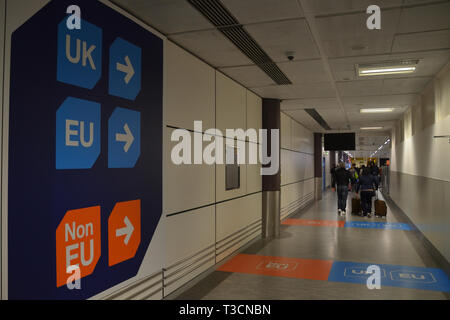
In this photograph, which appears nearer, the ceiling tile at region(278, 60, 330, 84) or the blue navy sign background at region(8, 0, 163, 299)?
the blue navy sign background at region(8, 0, 163, 299)

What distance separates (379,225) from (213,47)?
6682 millimetres

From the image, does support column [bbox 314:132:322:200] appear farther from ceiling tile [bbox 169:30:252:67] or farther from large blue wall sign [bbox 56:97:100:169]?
large blue wall sign [bbox 56:97:100:169]

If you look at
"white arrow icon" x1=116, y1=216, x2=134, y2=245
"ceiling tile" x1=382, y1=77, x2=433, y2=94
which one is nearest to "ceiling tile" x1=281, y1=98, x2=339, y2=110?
"ceiling tile" x1=382, y1=77, x2=433, y2=94

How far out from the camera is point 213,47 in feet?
14.5

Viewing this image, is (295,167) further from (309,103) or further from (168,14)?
(168,14)

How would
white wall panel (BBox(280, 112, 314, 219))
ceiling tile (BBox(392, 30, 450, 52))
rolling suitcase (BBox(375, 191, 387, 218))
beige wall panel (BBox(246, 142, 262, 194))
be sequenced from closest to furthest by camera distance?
1. ceiling tile (BBox(392, 30, 450, 52))
2. beige wall panel (BBox(246, 142, 262, 194))
3. white wall panel (BBox(280, 112, 314, 219))
4. rolling suitcase (BBox(375, 191, 387, 218))

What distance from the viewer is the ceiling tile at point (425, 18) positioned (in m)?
3.31

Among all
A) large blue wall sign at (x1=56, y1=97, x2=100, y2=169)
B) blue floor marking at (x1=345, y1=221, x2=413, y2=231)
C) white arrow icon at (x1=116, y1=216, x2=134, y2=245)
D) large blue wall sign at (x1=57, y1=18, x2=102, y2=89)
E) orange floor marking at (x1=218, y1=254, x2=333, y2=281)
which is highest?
large blue wall sign at (x1=57, y1=18, x2=102, y2=89)

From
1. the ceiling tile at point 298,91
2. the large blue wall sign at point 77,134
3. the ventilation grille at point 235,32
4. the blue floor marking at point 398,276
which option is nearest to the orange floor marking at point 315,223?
the ceiling tile at point 298,91

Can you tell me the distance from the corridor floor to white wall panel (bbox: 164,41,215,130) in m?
2.04

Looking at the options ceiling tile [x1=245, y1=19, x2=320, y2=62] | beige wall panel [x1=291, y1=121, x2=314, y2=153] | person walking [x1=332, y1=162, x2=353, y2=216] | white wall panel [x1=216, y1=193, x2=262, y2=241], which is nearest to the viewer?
ceiling tile [x1=245, y1=19, x2=320, y2=62]

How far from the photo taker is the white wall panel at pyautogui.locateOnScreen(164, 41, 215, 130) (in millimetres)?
4133

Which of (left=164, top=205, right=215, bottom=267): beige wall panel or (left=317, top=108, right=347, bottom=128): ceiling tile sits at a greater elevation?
(left=317, top=108, right=347, bottom=128): ceiling tile

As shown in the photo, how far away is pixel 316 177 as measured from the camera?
15.3 m
